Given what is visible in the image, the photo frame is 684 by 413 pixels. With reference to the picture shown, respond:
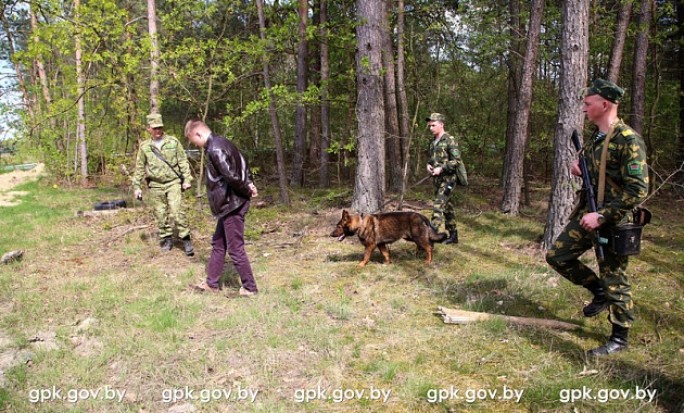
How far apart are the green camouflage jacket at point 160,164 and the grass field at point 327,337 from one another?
4.19ft

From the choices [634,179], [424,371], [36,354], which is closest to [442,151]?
[634,179]

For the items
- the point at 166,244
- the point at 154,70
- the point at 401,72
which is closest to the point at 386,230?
the point at 166,244

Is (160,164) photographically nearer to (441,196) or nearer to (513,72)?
(441,196)

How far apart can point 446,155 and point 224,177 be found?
12.0 feet

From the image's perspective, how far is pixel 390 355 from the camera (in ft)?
12.9

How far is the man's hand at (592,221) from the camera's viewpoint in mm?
3576

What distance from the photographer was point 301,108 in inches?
538

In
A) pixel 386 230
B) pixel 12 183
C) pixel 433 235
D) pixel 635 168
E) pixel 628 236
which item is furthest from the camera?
pixel 12 183

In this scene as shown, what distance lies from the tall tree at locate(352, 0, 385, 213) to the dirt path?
438 inches

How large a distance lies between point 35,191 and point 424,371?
55.4 feet

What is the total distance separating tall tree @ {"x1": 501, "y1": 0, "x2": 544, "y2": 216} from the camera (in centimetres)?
1004

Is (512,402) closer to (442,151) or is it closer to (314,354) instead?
(314,354)

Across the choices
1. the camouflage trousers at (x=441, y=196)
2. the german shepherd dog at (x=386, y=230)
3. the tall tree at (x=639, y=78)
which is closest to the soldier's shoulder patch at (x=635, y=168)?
the german shepherd dog at (x=386, y=230)

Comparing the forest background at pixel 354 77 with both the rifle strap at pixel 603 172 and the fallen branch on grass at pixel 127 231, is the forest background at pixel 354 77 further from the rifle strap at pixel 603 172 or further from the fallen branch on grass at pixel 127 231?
the rifle strap at pixel 603 172
